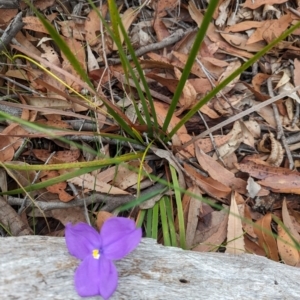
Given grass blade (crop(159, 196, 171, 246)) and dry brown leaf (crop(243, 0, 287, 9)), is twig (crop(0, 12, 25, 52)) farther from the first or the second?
dry brown leaf (crop(243, 0, 287, 9))

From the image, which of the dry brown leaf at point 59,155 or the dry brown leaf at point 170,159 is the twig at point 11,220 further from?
the dry brown leaf at point 170,159

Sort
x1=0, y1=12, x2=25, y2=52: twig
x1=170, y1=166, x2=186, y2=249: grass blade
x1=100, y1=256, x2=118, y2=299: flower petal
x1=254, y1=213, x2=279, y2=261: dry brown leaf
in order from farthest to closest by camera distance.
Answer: x1=0, y1=12, x2=25, y2=52: twig < x1=254, y1=213, x2=279, y2=261: dry brown leaf < x1=170, y1=166, x2=186, y2=249: grass blade < x1=100, y1=256, x2=118, y2=299: flower petal

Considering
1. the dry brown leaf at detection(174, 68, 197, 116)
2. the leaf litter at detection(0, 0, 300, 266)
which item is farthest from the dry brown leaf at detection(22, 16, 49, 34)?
the dry brown leaf at detection(174, 68, 197, 116)

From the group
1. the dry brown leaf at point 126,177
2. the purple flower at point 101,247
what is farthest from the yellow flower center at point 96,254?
the dry brown leaf at point 126,177

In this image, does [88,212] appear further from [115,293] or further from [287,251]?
[287,251]

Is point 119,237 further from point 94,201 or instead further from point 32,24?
point 32,24

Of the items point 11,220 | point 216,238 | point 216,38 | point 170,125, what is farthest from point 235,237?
point 216,38

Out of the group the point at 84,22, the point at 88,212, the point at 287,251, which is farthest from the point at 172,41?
the point at 287,251
